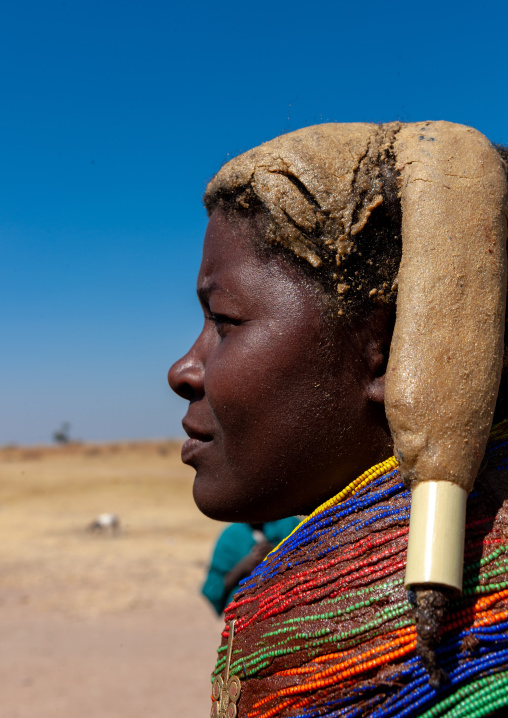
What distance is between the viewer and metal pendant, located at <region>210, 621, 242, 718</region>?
1828 mm

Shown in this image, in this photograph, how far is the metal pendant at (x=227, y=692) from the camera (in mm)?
1828

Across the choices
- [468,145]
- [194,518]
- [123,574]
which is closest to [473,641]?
[468,145]

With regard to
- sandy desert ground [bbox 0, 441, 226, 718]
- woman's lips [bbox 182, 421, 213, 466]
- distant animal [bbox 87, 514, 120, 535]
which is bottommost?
sandy desert ground [bbox 0, 441, 226, 718]

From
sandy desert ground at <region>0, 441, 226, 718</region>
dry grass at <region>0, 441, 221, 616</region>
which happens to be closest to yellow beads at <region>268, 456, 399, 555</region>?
sandy desert ground at <region>0, 441, 226, 718</region>

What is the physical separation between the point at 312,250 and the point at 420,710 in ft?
3.60

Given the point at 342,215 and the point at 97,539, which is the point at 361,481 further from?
the point at 97,539

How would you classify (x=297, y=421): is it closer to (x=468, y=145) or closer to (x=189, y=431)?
(x=189, y=431)

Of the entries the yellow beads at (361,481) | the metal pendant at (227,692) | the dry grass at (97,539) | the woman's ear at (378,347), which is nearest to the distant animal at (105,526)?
the dry grass at (97,539)

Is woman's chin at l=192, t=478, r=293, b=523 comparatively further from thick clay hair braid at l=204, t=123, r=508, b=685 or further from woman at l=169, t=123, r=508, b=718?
thick clay hair braid at l=204, t=123, r=508, b=685

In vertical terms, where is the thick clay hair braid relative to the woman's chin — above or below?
above

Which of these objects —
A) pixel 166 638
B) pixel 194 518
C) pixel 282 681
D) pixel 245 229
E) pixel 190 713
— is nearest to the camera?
pixel 282 681

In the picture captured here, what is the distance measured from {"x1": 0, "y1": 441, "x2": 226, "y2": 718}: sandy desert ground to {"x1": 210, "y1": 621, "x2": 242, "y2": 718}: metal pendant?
4.85 metres

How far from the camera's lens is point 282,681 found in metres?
1.69

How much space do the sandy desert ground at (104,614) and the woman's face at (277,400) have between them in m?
5.19
